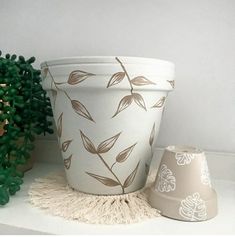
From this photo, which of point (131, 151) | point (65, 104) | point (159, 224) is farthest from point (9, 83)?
point (159, 224)

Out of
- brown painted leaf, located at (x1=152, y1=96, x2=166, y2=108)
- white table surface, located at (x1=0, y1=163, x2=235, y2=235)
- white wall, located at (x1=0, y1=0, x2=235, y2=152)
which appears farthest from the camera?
white wall, located at (x1=0, y1=0, x2=235, y2=152)

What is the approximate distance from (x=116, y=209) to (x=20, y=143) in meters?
0.31

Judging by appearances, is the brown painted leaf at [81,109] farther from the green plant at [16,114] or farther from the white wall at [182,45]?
the white wall at [182,45]

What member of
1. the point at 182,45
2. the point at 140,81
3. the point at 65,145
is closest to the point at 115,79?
the point at 140,81

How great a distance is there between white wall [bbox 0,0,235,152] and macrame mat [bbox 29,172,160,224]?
0.25m

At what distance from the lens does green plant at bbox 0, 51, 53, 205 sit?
21.5 inches

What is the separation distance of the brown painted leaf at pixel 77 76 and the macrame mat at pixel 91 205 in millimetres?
224

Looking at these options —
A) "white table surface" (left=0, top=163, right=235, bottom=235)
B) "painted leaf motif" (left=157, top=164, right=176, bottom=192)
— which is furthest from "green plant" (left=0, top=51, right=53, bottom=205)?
"painted leaf motif" (left=157, top=164, right=176, bottom=192)

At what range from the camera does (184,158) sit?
481 millimetres

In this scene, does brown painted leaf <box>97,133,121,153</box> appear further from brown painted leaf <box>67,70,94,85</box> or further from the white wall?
the white wall

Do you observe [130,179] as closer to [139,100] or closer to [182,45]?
[139,100]

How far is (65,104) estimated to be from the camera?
0.53m

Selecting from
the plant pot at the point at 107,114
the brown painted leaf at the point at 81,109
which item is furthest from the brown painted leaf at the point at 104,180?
the brown painted leaf at the point at 81,109

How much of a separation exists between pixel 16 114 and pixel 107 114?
0.23 m
